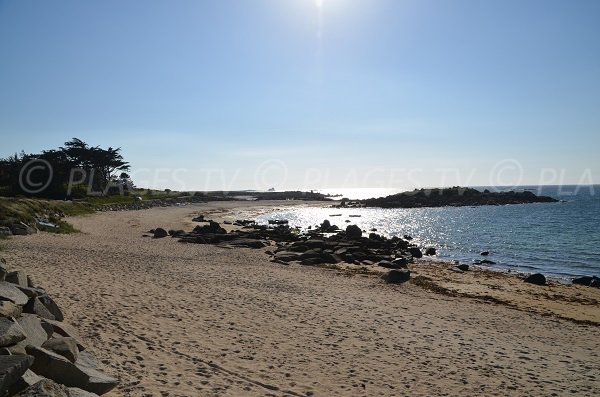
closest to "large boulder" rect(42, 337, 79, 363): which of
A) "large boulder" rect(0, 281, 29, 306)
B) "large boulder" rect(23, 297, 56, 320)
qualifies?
"large boulder" rect(0, 281, 29, 306)

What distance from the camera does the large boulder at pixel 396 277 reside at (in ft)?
73.0

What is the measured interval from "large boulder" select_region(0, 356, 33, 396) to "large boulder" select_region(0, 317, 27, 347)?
0.59m

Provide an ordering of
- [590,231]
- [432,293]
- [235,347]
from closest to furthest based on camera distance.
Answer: [235,347]
[432,293]
[590,231]

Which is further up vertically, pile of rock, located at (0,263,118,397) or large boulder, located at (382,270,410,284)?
pile of rock, located at (0,263,118,397)

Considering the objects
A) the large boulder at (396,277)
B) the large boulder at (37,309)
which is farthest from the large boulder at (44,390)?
the large boulder at (396,277)

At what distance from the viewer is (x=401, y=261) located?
29.7 m

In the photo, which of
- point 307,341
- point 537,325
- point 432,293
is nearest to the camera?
point 307,341

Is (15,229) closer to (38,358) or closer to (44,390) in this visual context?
(38,358)

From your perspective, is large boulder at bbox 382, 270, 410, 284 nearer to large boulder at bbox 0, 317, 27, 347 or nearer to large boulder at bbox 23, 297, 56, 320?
large boulder at bbox 23, 297, 56, 320

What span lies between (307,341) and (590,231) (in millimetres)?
52335

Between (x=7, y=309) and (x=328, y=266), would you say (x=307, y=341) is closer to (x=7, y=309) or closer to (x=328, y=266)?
(x=7, y=309)

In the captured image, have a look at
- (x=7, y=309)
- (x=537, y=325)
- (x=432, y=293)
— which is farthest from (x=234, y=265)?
(x=7, y=309)

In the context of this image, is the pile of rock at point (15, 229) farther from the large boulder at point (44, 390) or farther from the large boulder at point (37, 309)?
the large boulder at point (44, 390)

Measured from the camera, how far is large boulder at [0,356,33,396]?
5.54m
